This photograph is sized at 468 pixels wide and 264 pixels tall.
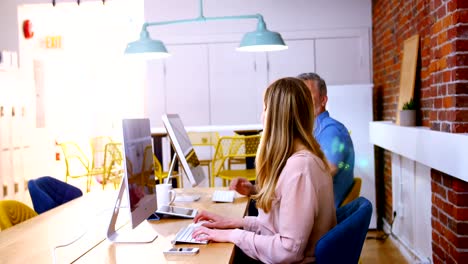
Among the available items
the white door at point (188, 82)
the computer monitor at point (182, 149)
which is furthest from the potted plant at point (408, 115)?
the white door at point (188, 82)

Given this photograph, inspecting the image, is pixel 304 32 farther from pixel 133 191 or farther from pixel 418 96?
pixel 133 191

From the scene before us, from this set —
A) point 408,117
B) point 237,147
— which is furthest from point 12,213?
point 408,117

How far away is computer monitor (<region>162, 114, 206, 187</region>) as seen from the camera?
8.91 ft

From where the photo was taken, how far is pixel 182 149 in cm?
276

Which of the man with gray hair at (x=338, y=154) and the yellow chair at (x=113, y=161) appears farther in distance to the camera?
the yellow chair at (x=113, y=161)

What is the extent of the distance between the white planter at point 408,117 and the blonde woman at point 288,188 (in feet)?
7.22

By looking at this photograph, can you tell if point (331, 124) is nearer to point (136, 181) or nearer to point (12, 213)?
A: point (136, 181)

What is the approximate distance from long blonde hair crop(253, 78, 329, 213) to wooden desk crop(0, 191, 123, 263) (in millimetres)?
761

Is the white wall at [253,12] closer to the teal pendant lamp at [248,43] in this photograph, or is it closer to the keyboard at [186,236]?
the teal pendant lamp at [248,43]

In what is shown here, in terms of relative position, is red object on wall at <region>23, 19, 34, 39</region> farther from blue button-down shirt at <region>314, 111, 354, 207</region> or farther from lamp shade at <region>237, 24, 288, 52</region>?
blue button-down shirt at <region>314, 111, 354, 207</region>

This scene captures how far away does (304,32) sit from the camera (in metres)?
6.29

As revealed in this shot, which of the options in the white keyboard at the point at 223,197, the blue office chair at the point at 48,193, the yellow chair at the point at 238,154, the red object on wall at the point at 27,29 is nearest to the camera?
the white keyboard at the point at 223,197

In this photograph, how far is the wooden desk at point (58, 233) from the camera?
6.28ft

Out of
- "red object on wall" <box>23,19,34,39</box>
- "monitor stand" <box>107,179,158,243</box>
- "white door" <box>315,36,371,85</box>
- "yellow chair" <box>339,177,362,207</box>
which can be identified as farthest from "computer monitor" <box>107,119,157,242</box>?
"red object on wall" <box>23,19,34,39</box>
